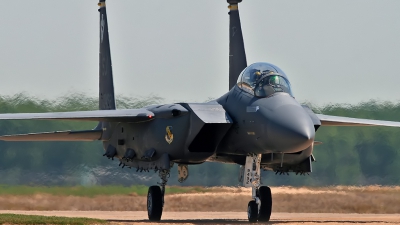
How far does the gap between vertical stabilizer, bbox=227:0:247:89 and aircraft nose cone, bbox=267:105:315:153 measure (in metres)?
5.47

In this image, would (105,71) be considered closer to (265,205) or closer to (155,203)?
(155,203)

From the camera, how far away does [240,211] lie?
23922mm

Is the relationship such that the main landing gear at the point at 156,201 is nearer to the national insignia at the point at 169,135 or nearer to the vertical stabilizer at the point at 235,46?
the national insignia at the point at 169,135

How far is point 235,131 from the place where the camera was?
17484 mm

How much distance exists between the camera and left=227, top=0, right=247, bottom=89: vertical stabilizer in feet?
71.6

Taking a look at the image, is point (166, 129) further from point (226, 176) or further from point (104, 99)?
point (226, 176)

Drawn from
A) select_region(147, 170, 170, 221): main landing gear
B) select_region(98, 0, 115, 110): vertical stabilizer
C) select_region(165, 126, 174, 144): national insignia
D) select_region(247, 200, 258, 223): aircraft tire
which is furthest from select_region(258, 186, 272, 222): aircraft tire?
select_region(98, 0, 115, 110): vertical stabilizer

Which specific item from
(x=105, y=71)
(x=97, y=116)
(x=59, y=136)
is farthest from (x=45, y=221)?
(x=105, y=71)

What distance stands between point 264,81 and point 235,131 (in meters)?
1.16

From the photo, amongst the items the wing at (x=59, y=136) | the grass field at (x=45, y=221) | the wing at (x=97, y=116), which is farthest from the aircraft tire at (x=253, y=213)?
the wing at (x=59, y=136)

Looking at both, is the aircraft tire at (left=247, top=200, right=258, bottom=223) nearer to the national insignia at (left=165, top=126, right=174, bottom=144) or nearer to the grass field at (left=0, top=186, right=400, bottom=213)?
the national insignia at (left=165, top=126, right=174, bottom=144)

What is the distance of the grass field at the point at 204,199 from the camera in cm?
2311

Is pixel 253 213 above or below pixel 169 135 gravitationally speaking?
below

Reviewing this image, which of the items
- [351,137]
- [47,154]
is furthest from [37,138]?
[351,137]
